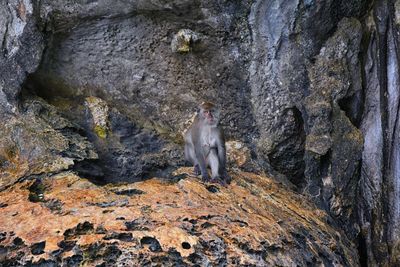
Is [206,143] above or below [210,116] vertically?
below

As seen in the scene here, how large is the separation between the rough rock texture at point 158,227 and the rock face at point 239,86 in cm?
79

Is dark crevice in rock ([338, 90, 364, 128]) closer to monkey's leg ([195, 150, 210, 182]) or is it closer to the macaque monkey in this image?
the macaque monkey

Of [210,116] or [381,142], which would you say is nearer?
[210,116]

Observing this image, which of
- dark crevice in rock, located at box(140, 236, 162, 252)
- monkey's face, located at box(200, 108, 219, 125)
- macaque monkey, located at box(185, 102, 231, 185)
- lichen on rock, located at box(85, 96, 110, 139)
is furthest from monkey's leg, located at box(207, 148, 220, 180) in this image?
dark crevice in rock, located at box(140, 236, 162, 252)

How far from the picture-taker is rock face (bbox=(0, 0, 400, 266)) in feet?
21.9

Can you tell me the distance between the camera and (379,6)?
693 centimetres

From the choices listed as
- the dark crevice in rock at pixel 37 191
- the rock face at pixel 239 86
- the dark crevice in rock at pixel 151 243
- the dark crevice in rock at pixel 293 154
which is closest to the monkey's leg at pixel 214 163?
the rock face at pixel 239 86

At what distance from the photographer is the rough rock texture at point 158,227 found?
189 inches

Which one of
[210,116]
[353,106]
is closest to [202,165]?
[210,116]

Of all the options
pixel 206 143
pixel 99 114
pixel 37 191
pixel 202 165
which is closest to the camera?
pixel 37 191

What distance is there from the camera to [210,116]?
261 inches

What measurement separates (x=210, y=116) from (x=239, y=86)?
66 centimetres

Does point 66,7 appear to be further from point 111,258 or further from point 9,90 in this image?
point 111,258

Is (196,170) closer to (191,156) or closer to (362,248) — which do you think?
(191,156)
